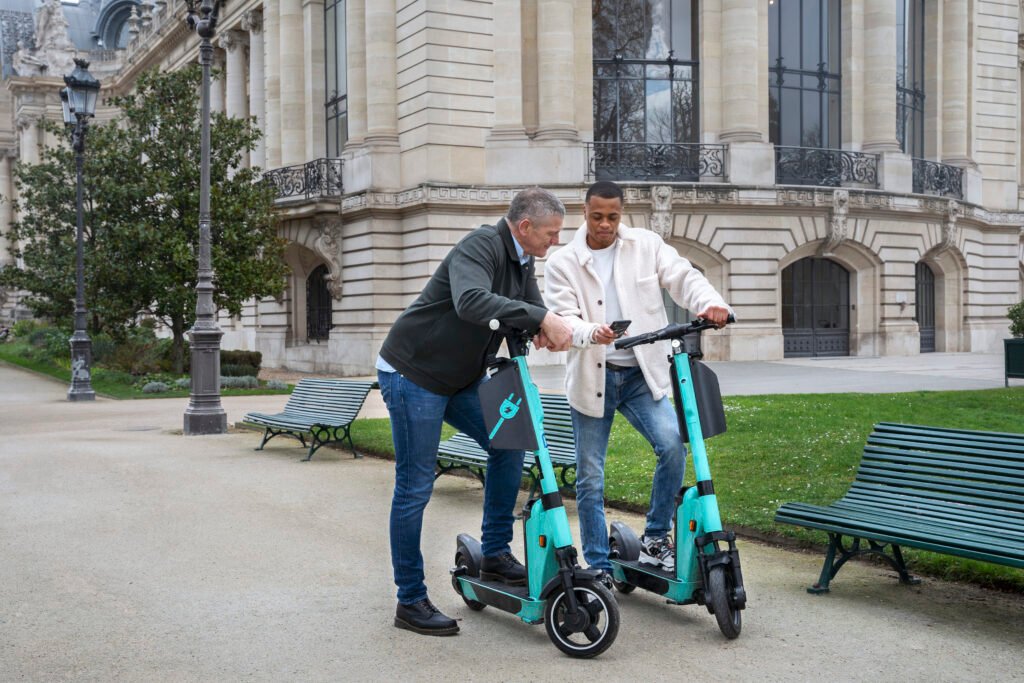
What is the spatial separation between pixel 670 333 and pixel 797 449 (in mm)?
5623

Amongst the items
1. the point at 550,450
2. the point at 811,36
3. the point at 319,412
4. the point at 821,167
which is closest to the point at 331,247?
the point at 821,167

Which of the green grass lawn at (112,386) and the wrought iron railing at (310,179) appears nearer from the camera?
the green grass lawn at (112,386)

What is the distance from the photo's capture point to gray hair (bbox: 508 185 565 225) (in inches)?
190

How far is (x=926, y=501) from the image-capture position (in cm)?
577

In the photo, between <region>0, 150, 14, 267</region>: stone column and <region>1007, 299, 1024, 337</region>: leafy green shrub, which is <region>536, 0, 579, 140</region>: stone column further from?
<region>0, 150, 14, 267</region>: stone column

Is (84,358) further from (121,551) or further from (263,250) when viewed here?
(121,551)

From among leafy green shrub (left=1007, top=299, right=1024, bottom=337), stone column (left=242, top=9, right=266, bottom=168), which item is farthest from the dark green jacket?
stone column (left=242, top=9, right=266, bottom=168)

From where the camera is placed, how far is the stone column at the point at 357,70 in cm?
3048

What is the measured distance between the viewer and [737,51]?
98.0 ft

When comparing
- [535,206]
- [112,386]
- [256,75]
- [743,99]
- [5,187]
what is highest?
[5,187]

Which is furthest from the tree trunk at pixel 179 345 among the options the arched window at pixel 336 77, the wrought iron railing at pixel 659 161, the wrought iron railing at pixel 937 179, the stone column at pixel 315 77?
the wrought iron railing at pixel 937 179

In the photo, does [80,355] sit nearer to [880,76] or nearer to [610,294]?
[610,294]

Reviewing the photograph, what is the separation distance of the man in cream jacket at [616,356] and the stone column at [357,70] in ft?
85.3

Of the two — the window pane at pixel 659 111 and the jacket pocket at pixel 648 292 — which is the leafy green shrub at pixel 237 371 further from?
the jacket pocket at pixel 648 292
